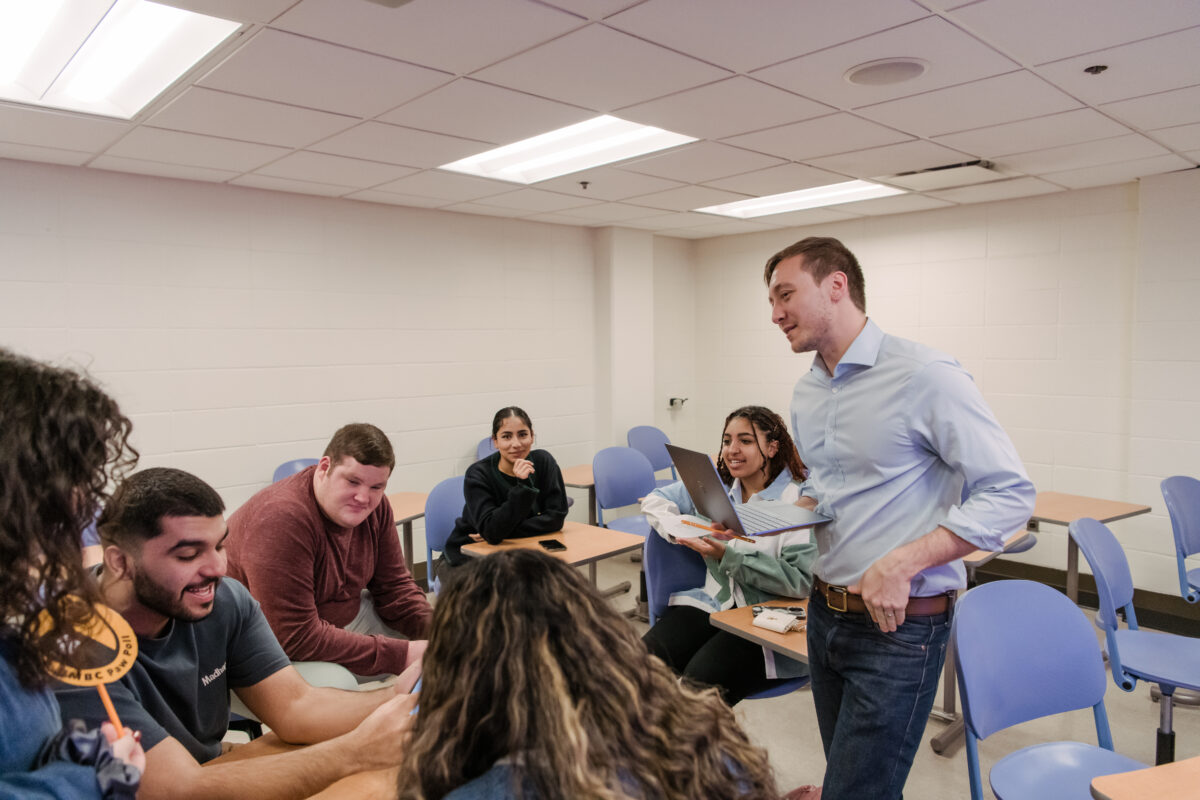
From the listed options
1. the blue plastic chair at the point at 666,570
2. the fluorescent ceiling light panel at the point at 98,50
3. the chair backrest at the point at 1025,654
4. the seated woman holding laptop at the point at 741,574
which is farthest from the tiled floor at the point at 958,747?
the fluorescent ceiling light panel at the point at 98,50

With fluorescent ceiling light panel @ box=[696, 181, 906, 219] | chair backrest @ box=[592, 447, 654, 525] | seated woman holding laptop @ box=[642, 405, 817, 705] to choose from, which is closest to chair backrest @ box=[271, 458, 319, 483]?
chair backrest @ box=[592, 447, 654, 525]

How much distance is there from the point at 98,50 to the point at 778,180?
3244mm

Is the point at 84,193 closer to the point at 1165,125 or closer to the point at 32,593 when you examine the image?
the point at 32,593

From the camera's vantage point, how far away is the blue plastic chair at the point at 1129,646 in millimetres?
2574

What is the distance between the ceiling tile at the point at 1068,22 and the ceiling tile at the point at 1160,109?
76 cm

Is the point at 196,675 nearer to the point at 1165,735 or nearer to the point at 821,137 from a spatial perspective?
the point at 821,137

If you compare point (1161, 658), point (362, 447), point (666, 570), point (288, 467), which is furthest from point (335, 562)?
point (1161, 658)

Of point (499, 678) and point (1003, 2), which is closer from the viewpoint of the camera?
point (499, 678)

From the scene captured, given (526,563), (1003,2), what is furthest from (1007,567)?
(526,563)

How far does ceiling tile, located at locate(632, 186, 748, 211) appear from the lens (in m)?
4.52

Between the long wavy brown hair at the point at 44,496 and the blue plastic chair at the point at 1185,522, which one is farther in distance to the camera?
the blue plastic chair at the point at 1185,522

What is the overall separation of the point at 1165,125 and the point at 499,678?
150 inches

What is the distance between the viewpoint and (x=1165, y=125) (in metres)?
3.20

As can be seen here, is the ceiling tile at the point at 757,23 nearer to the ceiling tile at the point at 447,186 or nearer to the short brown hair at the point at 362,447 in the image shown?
the short brown hair at the point at 362,447
